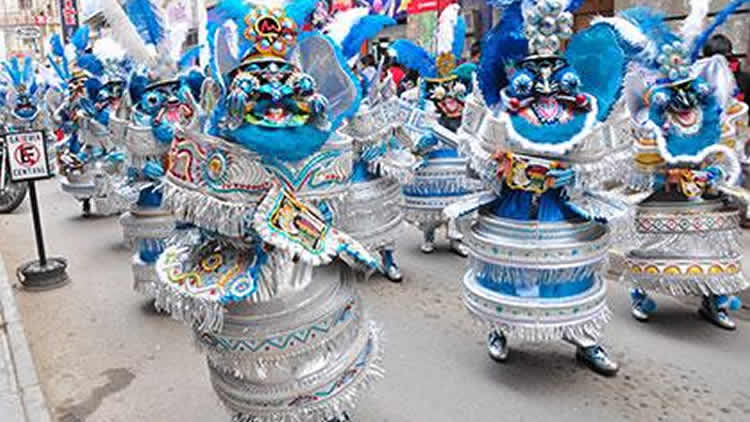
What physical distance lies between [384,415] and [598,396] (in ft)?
3.93

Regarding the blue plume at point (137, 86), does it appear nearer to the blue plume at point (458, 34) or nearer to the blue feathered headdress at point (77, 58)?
the blue feathered headdress at point (77, 58)

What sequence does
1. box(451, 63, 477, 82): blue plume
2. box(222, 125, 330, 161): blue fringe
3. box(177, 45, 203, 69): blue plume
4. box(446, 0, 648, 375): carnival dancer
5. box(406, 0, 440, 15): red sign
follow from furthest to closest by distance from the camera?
box(406, 0, 440, 15): red sign → box(451, 63, 477, 82): blue plume → box(177, 45, 203, 69): blue plume → box(446, 0, 648, 375): carnival dancer → box(222, 125, 330, 161): blue fringe

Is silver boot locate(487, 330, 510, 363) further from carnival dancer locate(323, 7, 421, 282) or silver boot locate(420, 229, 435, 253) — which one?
silver boot locate(420, 229, 435, 253)

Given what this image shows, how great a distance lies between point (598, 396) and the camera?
3.34 meters

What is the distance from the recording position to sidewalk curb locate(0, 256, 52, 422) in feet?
10.7

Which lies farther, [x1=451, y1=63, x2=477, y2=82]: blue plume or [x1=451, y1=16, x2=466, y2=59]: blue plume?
[x1=451, y1=63, x2=477, y2=82]: blue plume

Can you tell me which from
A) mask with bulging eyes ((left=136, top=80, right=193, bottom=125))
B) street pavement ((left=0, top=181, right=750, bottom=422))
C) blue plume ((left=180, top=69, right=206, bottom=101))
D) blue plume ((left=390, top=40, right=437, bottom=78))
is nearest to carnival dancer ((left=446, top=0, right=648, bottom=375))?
street pavement ((left=0, top=181, right=750, bottom=422))

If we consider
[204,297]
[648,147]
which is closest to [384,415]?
[204,297]

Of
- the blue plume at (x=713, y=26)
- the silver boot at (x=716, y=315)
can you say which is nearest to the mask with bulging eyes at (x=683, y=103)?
the blue plume at (x=713, y=26)

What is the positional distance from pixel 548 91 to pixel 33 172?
4.79m

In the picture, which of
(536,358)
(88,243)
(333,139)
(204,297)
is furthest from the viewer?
(88,243)

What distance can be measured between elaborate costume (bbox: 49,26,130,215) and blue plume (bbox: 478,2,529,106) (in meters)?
3.10

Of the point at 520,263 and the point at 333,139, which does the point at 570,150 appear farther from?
the point at 333,139

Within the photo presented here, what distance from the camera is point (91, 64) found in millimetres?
6707
